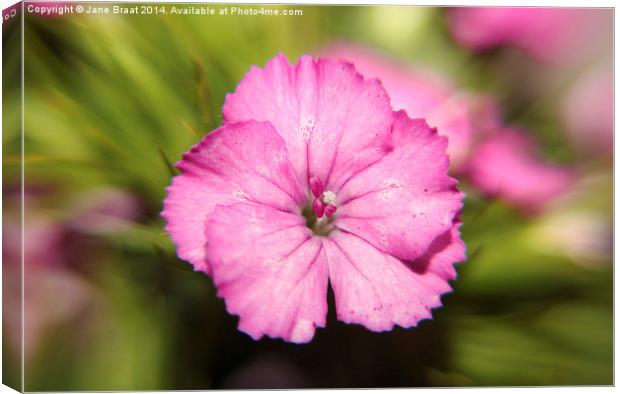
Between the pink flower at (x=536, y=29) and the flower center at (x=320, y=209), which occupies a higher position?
the pink flower at (x=536, y=29)

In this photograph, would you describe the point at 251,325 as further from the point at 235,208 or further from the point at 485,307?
the point at 485,307

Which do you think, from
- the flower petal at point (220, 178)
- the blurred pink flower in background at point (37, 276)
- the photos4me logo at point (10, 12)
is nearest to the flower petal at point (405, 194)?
the flower petal at point (220, 178)

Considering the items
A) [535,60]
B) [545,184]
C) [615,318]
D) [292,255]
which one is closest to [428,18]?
[535,60]

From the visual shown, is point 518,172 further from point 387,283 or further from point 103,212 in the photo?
point 103,212

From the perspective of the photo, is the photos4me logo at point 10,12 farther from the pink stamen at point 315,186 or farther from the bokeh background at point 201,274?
the pink stamen at point 315,186

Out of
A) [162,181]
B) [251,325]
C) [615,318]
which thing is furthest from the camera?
[615,318]

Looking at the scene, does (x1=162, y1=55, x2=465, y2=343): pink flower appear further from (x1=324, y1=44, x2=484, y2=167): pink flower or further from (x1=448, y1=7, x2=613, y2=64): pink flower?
(x1=448, y1=7, x2=613, y2=64): pink flower
